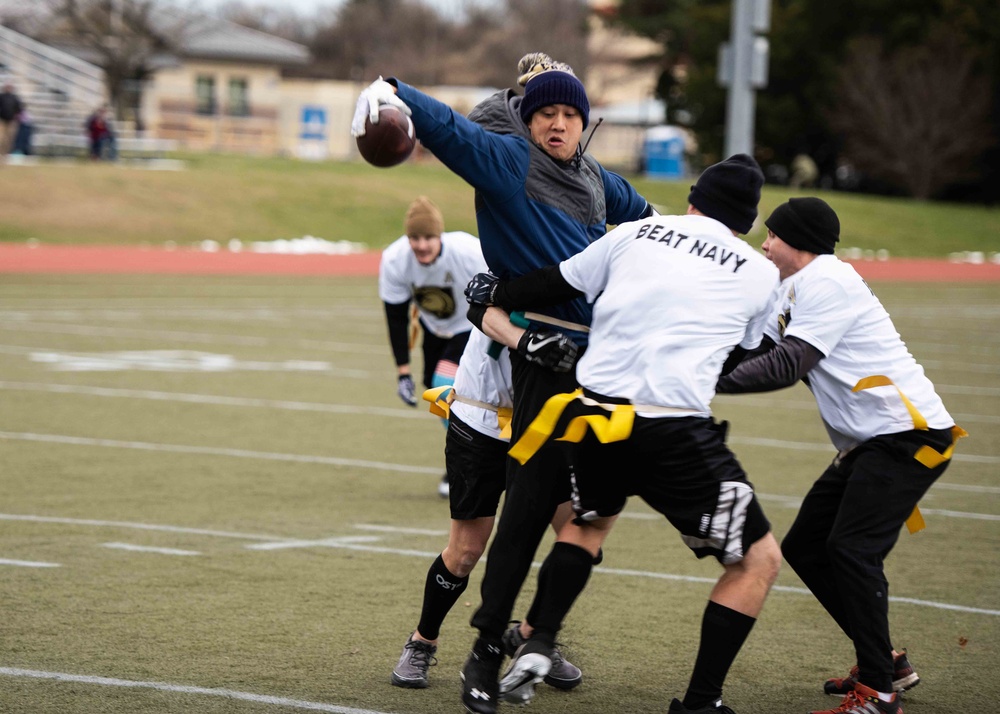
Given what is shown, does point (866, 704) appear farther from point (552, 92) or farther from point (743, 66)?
point (743, 66)

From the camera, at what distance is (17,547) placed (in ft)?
23.5

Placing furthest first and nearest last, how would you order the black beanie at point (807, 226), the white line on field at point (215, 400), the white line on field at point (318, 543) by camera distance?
the white line on field at point (215, 400), the white line on field at point (318, 543), the black beanie at point (807, 226)

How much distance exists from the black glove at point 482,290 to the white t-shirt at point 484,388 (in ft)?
0.97

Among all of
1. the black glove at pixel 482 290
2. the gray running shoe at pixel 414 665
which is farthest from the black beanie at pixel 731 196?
the gray running shoe at pixel 414 665

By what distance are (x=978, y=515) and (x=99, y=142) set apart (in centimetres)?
3537

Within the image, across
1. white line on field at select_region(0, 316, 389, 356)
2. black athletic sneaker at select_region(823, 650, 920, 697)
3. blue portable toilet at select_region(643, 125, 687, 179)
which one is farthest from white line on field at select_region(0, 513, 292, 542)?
blue portable toilet at select_region(643, 125, 687, 179)

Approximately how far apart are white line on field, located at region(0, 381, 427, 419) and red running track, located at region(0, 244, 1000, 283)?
50.0ft

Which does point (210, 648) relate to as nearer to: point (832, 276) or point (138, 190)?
point (832, 276)

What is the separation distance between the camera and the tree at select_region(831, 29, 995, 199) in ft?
164

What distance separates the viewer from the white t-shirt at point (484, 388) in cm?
507

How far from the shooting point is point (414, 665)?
202 inches

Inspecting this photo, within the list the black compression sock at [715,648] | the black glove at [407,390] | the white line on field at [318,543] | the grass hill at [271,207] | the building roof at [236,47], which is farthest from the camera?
the building roof at [236,47]

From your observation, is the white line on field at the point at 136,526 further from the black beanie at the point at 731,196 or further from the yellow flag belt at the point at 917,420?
the black beanie at the point at 731,196

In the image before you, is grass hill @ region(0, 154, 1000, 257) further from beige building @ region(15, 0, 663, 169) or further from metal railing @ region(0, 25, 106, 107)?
beige building @ region(15, 0, 663, 169)
